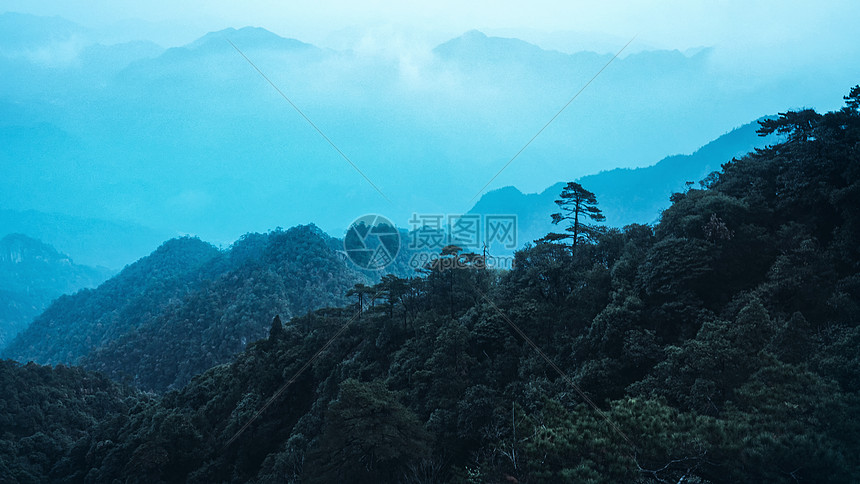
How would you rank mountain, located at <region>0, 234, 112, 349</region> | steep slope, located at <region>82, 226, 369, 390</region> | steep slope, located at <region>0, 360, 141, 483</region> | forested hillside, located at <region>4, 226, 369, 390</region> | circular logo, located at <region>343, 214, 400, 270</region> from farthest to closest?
mountain, located at <region>0, 234, 112, 349</region> → circular logo, located at <region>343, 214, 400, 270</region> → forested hillside, located at <region>4, 226, 369, 390</region> → steep slope, located at <region>82, 226, 369, 390</region> → steep slope, located at <region>0, 360, 141, 483</region>

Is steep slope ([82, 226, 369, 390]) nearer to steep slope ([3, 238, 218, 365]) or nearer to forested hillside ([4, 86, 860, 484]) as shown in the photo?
steep slope ([3, 238, 218, 365])

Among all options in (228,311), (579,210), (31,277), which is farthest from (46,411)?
(31,277)

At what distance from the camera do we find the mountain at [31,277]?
394 feet

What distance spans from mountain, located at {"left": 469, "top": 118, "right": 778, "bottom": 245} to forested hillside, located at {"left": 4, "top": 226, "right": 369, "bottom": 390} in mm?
63925

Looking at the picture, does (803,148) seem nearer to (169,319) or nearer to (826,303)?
(826,303)

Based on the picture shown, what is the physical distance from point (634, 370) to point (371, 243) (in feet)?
245

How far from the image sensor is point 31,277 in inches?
5576

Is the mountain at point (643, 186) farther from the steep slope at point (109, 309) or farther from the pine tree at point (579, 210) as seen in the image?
the steep slope at point (109, 309)

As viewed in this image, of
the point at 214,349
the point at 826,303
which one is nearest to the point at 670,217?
the point at 826,303

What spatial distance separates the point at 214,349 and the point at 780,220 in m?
59.3

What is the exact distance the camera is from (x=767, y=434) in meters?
7.79

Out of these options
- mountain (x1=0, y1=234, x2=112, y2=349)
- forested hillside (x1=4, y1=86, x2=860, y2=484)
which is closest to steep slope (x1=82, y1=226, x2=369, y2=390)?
forested hillside (x1=4, y1=86, x2=860, y2=484)

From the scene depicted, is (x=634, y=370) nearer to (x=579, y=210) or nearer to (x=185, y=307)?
(x=579, y=210)

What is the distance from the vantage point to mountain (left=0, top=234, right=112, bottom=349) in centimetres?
12012
